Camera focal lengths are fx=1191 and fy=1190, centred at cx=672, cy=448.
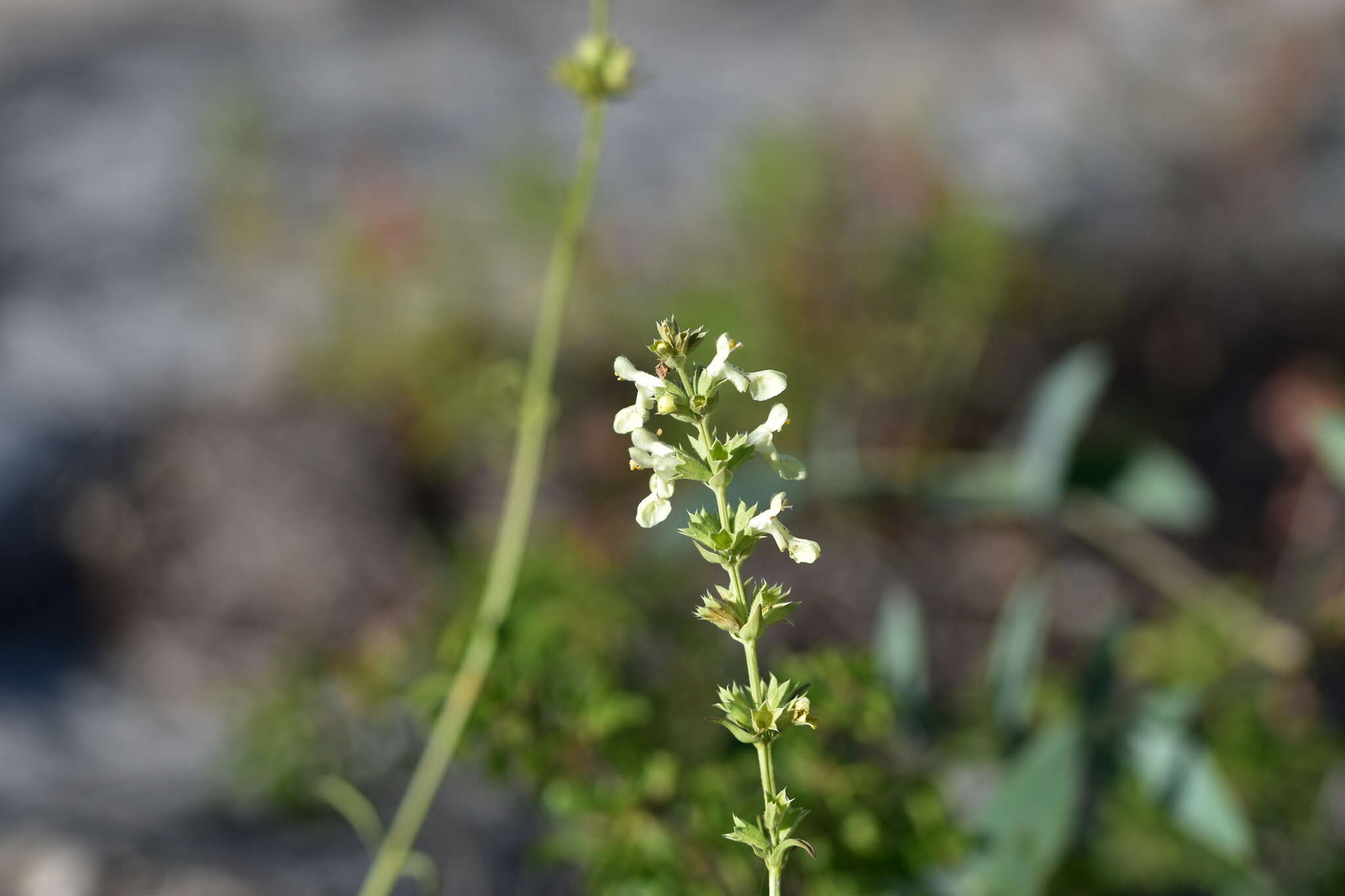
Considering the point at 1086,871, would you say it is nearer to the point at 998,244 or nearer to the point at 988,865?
the point at 988,865

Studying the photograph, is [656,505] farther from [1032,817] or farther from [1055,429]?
[1055,429]

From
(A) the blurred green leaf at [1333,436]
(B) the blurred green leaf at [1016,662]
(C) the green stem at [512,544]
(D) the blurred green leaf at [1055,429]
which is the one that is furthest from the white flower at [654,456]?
(A) the blurred green leaf at [1333,436]

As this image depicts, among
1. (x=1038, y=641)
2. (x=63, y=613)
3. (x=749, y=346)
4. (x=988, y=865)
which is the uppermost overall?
(x=749, y=346)

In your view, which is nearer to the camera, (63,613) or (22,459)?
(63,613)

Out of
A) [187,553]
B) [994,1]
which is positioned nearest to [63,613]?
[187,553]

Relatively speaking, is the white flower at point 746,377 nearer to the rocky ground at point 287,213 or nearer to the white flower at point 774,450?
the white flower at point 774,450

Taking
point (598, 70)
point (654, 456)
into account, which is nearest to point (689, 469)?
point (654, 456)

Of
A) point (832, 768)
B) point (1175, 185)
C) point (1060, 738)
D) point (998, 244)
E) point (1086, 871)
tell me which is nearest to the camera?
point (832, 768)

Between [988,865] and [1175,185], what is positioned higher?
[1175,185]

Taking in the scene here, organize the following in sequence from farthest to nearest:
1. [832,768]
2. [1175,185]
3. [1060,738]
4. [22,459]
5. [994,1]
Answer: [994,1]
[1175,185]
[22,459]
[1060,738]
[832,768]
